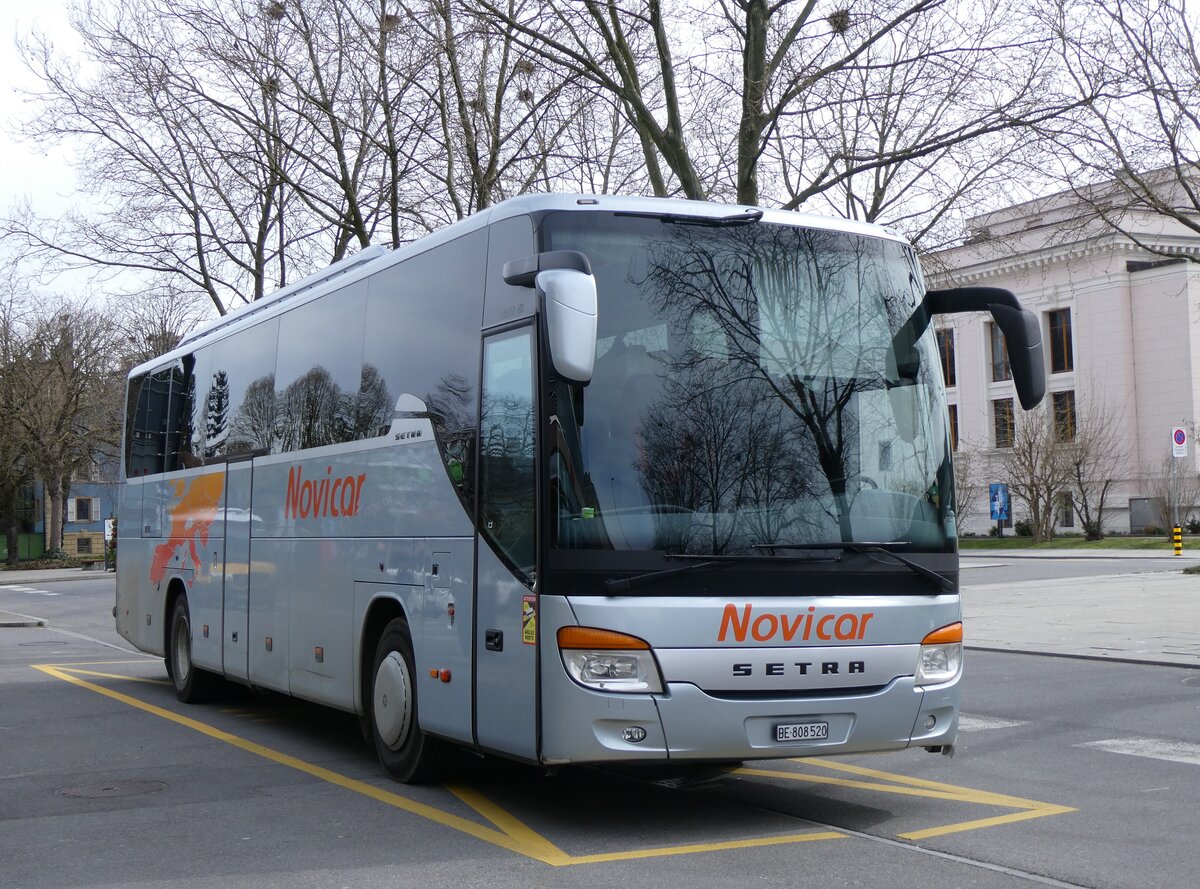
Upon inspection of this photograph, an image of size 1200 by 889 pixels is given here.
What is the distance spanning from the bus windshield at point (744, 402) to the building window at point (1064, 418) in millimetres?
53667

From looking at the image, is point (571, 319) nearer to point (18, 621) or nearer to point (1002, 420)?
point (18, 621)

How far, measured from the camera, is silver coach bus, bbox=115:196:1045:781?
7.03m

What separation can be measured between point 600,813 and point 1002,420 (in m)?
66.5

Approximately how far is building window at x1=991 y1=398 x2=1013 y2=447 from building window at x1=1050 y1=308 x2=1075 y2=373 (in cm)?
292

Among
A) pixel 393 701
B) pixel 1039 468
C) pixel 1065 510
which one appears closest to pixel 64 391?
pixel 1039 468

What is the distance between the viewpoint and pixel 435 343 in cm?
875

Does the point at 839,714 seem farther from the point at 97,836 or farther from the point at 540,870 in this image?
the point at 97,836

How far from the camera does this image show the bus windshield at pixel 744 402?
712 centimetres

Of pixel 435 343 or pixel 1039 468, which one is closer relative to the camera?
pixel 435 343

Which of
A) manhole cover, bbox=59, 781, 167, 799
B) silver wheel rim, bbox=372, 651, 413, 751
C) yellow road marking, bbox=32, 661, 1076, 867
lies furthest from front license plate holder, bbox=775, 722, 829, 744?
manhole cover, bbox=59, 781, 167, 799

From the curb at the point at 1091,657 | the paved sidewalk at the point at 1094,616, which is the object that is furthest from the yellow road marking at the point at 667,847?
the paved sidewalk at the point at 1094,616

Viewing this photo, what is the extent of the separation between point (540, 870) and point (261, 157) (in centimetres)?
2361

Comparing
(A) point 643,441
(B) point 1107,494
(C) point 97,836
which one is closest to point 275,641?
(C) point 97,836

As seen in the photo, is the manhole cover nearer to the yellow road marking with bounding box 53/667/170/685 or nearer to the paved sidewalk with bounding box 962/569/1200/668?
the yellow road marking with bounding box 53/667/170/685
